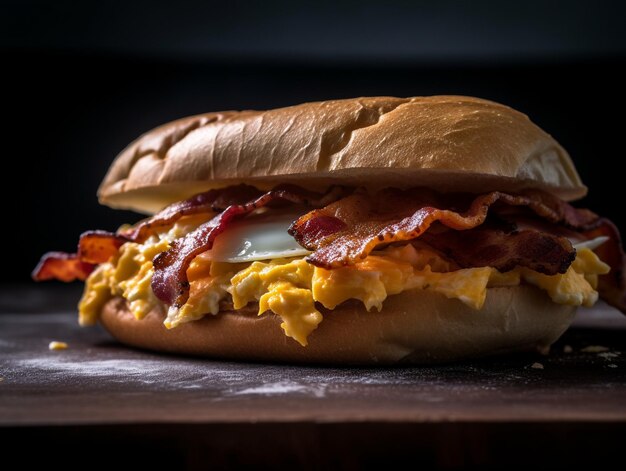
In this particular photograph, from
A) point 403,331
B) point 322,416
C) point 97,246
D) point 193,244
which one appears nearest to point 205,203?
point 193,244

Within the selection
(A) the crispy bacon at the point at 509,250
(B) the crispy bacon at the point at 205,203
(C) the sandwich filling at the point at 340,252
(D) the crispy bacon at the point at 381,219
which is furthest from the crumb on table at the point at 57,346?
(A) the crispy bacon at the point at 509,250

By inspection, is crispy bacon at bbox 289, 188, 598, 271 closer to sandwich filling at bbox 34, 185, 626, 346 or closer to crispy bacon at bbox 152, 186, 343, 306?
sandwich filling at bbox 34, 185, 626, 346

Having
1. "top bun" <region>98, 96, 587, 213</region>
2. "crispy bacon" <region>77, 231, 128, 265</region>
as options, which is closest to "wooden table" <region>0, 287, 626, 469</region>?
"top bun" <region>98, 96, 587, 213</region>

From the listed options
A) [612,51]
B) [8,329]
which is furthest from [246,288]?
[612,51]

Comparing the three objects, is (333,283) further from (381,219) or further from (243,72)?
(243,72)

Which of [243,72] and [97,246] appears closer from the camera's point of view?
[97,246]

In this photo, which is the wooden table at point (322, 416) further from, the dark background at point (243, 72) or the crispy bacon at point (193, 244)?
the dark background at point (243, 72)
